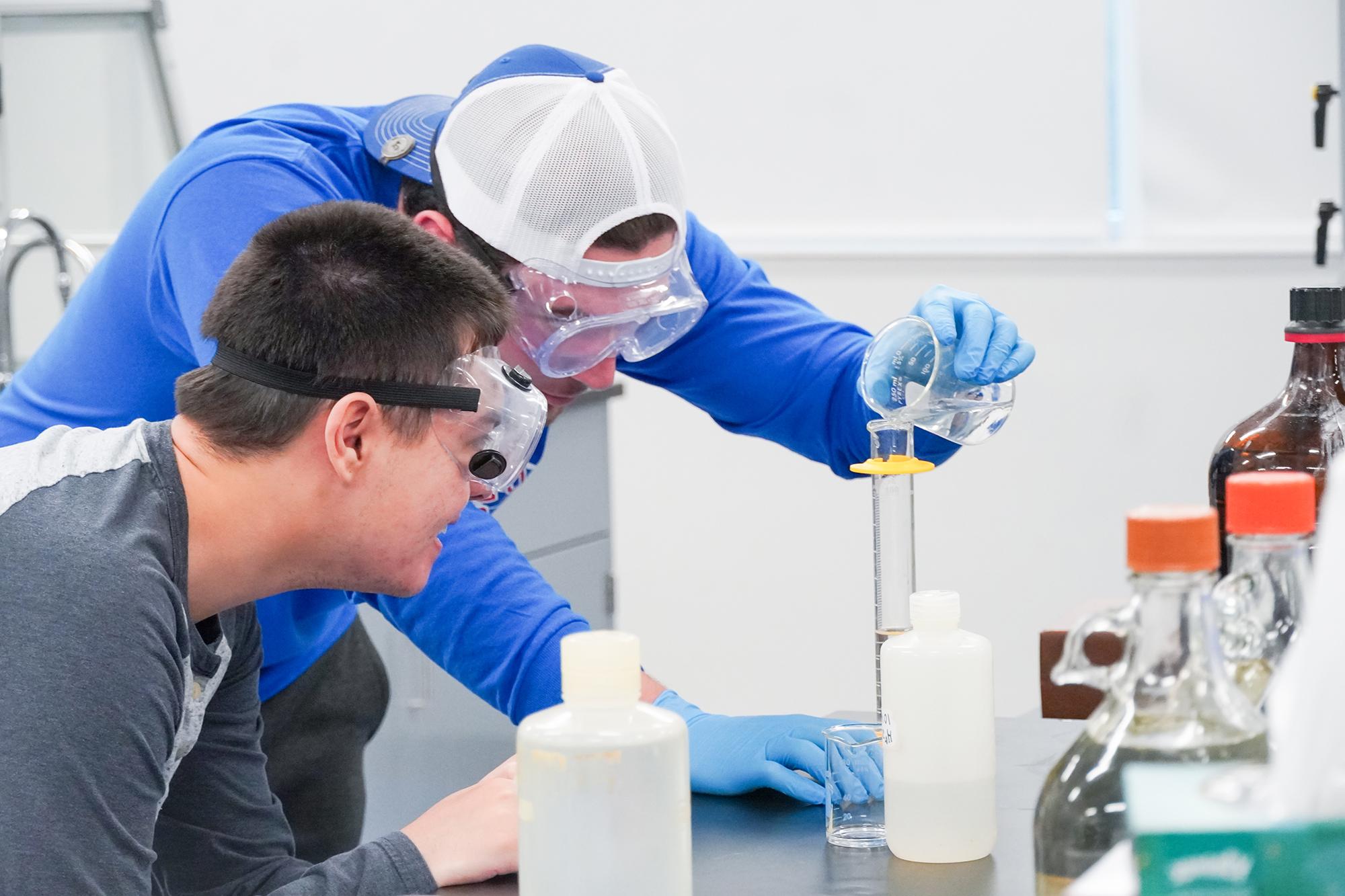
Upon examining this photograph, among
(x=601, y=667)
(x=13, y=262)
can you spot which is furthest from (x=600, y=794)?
(x=13, y=262)

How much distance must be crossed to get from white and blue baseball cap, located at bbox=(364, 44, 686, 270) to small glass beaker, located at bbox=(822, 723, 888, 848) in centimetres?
58

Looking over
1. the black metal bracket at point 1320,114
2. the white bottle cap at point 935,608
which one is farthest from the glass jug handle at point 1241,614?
the black metal bracket at point 1320,114

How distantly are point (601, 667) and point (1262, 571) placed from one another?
0.29m

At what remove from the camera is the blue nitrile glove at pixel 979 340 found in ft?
4.20

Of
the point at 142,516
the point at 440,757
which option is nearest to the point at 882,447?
the point at 142,516

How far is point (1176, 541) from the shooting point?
20.3 inches

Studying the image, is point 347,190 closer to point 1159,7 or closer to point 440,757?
point 440,757

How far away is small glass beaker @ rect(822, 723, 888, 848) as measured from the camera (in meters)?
0.89

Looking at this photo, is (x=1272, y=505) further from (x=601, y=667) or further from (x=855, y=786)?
(x=855, y=786)

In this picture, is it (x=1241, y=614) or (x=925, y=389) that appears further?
(x=925, y=389)

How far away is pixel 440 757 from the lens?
2521mm

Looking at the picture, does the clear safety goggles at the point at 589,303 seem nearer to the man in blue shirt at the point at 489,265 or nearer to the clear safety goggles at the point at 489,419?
the man in blue shirt at the point at 489,265

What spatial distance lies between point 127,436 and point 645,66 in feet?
8.19

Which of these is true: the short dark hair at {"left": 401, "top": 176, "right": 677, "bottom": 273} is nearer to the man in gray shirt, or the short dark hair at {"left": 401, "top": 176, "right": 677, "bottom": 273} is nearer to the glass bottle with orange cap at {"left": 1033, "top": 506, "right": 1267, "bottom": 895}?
the man in gray shirt
